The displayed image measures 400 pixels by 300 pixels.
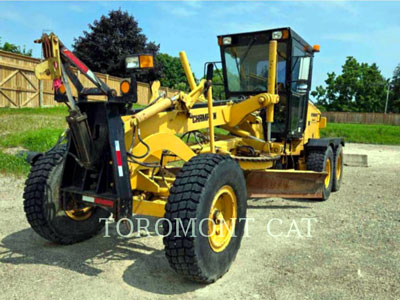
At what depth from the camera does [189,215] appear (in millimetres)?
3354

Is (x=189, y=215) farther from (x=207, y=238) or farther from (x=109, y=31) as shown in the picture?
(x=109, y=31)

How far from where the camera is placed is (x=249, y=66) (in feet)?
23.1

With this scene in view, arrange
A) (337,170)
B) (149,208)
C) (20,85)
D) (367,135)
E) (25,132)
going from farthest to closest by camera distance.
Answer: (367,135)
(20,85)
(25,132)
(337,170)
(149,208)

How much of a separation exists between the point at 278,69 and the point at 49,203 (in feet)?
14.2

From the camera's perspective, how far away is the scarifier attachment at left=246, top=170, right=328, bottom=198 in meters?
6.35

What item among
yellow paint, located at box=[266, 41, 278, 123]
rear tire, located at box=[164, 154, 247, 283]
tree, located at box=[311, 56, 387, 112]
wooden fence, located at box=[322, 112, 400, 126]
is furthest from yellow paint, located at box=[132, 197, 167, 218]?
tree, located at box=[311, 56, 387, 112]

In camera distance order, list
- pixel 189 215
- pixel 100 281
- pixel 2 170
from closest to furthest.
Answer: pixel 189 215 → pixel 100 281 → pixel 2 170

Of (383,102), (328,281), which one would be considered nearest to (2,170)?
(328,281)

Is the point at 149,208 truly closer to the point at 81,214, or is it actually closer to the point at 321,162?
the point at 81,214

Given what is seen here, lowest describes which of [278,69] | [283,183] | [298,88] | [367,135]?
[367,135]

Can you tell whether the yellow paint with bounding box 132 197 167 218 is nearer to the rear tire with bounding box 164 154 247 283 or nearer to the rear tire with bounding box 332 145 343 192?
the rear tire with bounding box 164 154 247 283

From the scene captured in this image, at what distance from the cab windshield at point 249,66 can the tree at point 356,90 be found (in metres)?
59.6

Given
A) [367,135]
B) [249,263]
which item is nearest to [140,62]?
[249,263]

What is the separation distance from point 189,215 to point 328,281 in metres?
1.48
